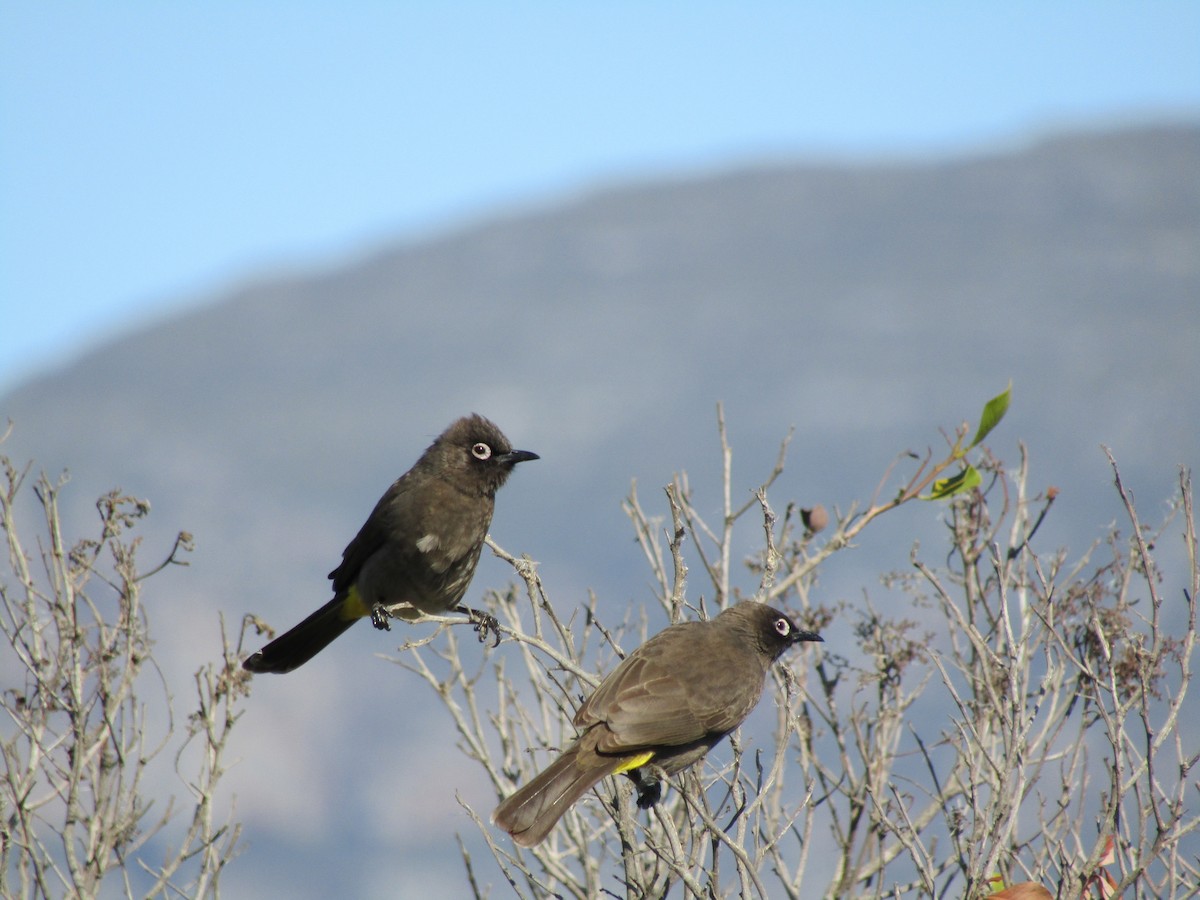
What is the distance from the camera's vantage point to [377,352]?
290 ft

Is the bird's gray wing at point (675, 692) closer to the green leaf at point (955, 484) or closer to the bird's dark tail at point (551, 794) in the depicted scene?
the bird's dark tail at point (551, 794)

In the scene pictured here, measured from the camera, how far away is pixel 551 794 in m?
4.91

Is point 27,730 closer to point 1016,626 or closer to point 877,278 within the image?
point 1016,626

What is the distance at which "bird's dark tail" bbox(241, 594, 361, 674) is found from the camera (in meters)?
6.95

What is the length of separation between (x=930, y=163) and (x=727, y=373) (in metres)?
42.4

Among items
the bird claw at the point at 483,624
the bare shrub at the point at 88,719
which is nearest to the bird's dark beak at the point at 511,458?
the bird claw at the point at 483,624

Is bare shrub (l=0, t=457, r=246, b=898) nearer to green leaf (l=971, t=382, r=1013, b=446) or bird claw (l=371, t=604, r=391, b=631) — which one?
bird claw (l=371, t=604, r=391, b=631)

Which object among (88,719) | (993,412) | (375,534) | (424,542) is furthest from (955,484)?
(88,719)

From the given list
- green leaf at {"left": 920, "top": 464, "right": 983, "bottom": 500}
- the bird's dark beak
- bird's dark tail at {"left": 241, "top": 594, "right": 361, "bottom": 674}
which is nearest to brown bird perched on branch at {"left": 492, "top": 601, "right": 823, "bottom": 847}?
green leaf at {"left": 920, "top": 464, "right": 983, "bottom": 500}

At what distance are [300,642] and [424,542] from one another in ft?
3.15

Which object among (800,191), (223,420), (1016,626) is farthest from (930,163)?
(1016,626)

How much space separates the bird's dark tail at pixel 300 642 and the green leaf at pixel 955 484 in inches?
130

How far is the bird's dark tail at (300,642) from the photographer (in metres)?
6.95

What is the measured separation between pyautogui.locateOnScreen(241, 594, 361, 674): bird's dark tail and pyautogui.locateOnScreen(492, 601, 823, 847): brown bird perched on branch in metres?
2.33
